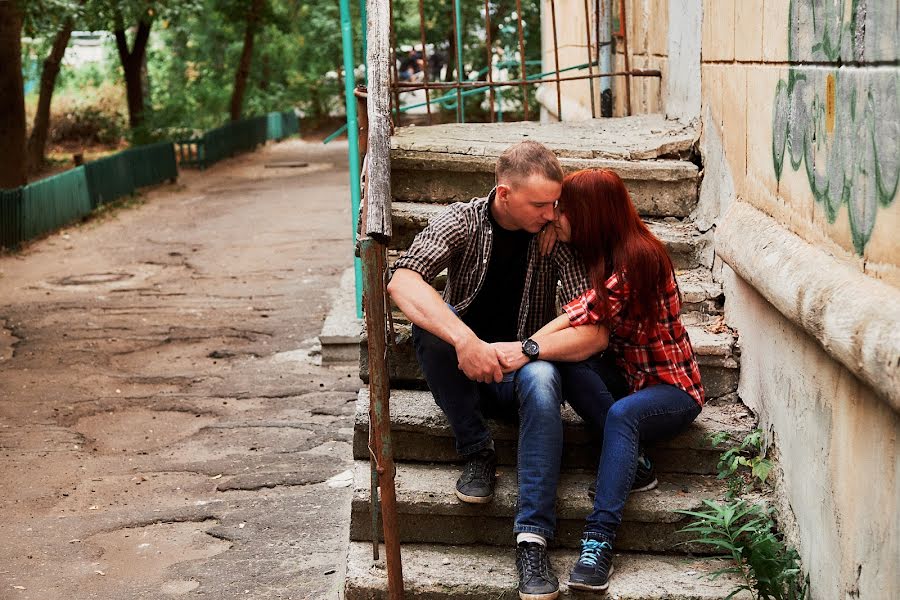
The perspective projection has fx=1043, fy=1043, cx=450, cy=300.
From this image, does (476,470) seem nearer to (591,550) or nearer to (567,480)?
(567,480)

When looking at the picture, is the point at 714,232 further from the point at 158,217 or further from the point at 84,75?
the point at 84,75

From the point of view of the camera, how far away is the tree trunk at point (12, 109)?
13.0 metres

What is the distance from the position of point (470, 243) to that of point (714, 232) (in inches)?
52.3

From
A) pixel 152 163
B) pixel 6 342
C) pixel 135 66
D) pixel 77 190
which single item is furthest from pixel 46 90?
pixel 6 342

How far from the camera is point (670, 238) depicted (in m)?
4.74

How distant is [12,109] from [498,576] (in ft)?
39.5

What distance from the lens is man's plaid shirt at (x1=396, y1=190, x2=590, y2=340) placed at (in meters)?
3.74

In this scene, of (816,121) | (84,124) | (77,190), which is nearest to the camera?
(816,121)

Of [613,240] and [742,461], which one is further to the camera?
[742,461]

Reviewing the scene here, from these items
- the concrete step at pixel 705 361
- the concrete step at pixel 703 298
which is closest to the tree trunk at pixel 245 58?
the concrete step at pixel 703 298

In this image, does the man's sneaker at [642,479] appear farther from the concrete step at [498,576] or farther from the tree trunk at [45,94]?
the tree trunk at [45,94]

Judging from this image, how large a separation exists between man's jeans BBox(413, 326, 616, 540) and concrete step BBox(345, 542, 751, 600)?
232mm

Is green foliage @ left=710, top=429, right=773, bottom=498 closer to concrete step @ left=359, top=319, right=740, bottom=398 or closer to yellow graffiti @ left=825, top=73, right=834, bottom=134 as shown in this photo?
concrete step @ left=359, top=319, right=740, bottom=398

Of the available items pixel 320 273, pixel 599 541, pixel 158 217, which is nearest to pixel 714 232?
pixel 599 541
